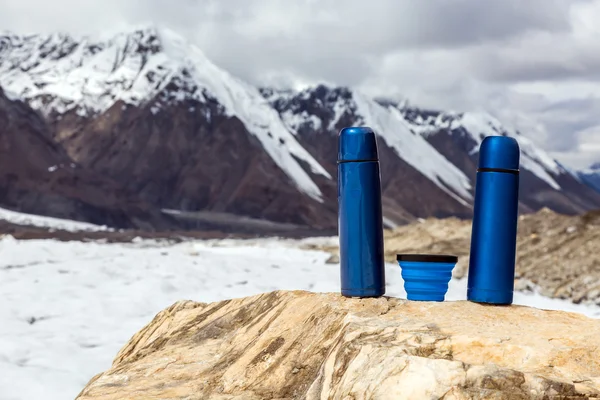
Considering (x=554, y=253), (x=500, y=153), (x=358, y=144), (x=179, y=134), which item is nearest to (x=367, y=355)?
(x=358, y=144)

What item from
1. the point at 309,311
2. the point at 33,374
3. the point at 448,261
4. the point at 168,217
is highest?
the point at 448,261

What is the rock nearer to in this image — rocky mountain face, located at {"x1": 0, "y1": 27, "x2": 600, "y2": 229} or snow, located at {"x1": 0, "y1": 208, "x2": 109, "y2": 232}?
snow, located at {"x1": 0, "y1": 208, "x2": 109, "y2": 232}

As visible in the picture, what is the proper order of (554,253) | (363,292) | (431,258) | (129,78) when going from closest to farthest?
1. (431,258)
2. (363,292)
3. (554,253)
4. (129,78)

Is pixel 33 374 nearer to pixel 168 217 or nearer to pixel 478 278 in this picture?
pixel 478 278

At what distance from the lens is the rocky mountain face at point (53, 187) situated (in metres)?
56.1

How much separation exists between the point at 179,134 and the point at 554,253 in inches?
2558

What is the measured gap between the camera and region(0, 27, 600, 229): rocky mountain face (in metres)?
73.1

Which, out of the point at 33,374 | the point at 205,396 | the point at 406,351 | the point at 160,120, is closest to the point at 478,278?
the point at 406,351

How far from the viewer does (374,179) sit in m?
3.42

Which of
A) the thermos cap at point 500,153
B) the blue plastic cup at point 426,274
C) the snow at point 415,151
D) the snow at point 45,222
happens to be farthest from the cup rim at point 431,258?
the snow at point 415,151

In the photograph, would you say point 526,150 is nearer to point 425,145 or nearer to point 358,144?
point 425,145

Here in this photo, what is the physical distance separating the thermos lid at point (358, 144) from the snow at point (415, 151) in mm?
105596

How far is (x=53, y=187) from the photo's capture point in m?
58.0

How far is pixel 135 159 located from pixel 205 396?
244 ft
